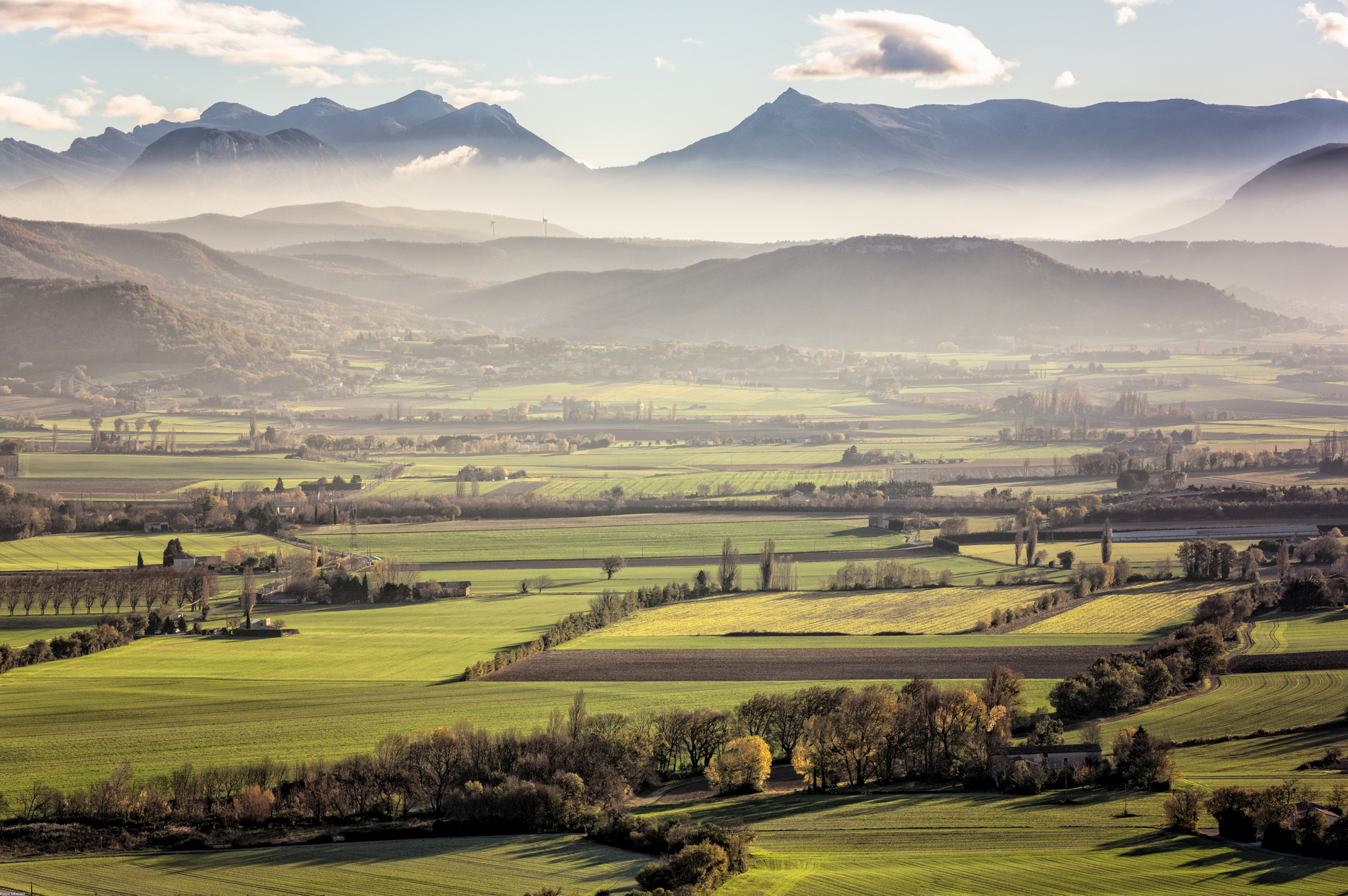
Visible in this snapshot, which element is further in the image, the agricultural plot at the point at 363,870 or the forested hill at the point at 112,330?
the forested hill at the point at 112,330

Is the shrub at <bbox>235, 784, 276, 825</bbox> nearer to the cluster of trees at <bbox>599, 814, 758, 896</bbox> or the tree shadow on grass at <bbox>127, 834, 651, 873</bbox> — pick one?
the tree shadow on grass at <bbox>127, 834, 651, 873</bbox>

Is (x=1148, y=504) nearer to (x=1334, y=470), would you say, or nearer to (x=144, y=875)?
(x=1334, y=470)

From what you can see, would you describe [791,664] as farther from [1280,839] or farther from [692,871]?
[1280,839]

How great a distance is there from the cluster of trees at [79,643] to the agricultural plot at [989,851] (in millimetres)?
29307

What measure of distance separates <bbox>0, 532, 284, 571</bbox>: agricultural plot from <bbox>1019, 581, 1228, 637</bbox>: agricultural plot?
43551 millimetres

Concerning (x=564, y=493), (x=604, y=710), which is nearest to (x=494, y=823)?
(x=604, y=710)

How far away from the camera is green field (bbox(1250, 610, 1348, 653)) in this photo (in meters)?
45.0

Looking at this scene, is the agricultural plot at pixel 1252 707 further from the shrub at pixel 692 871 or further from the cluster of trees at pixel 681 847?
the shrub at pixel 692 871

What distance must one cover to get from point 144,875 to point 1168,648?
34410 mm

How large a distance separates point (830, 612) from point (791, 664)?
981 cm

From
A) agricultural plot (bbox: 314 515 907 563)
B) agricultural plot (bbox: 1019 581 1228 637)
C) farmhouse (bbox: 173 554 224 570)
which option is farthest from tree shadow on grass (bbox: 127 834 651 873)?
agricultural plot (bbox: 314 515 907 563)

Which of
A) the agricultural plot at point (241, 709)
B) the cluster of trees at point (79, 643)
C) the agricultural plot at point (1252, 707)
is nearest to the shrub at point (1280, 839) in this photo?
the agricultural plot at point (1252, 707)

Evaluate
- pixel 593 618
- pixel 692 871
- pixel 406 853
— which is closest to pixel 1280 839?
pixel 692 871

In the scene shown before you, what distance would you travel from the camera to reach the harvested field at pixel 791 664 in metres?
43.0
